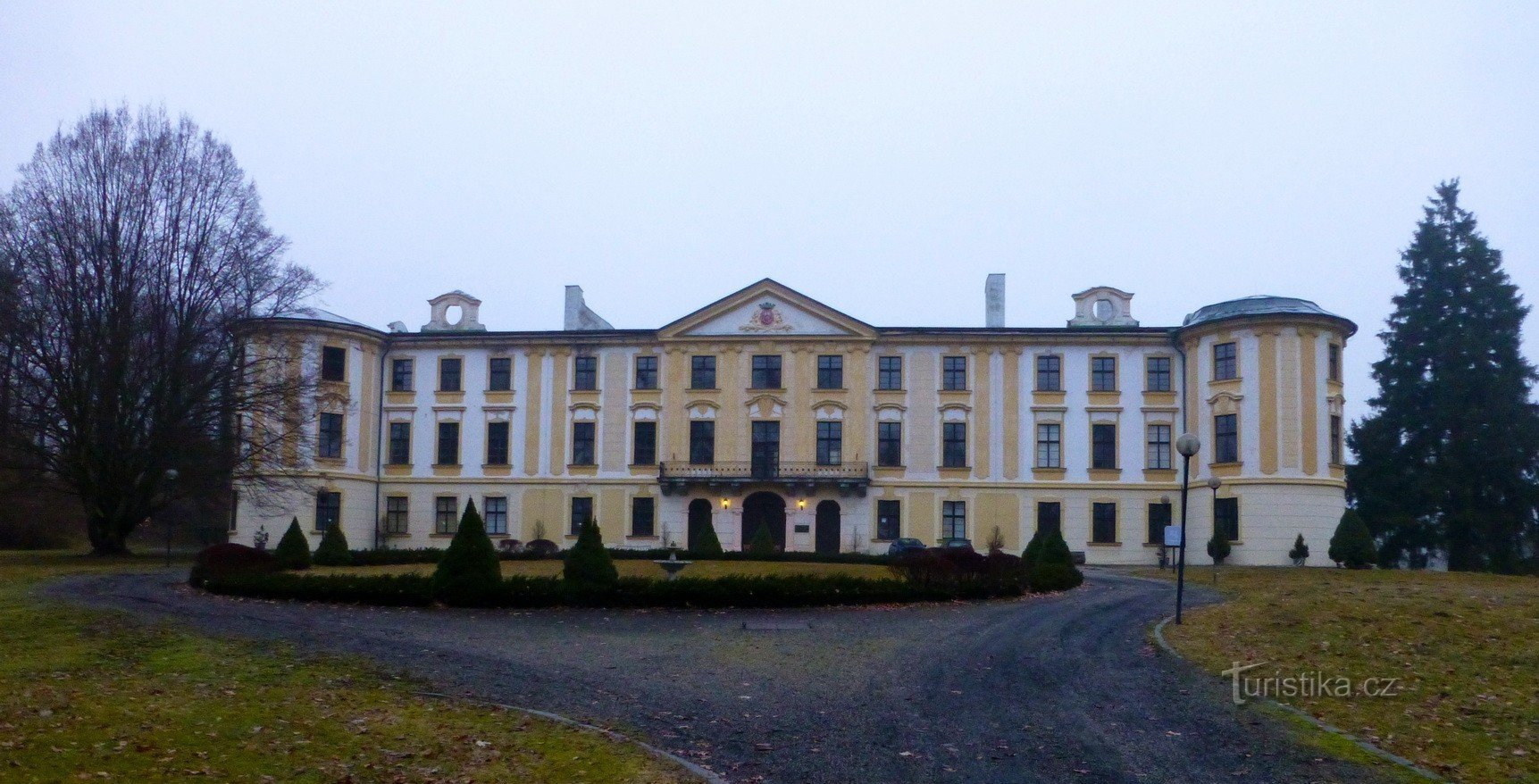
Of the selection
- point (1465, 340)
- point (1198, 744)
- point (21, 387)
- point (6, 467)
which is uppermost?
point (1465, 340)

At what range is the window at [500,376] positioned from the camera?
50969 millimetres

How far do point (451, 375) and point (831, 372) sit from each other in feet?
50.6

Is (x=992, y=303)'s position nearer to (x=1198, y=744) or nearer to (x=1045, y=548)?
Result: (x=1045, y=548)

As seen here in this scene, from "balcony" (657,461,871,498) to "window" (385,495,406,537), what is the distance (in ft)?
34.6

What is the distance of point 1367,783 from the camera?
31.0ft

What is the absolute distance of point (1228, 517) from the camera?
1731 inches

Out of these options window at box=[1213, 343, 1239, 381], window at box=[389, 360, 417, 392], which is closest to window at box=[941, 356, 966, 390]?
window at box=[1213, 343, 1239, 381]

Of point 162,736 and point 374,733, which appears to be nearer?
point 162,736

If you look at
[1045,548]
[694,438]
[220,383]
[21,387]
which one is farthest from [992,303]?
[21,387]

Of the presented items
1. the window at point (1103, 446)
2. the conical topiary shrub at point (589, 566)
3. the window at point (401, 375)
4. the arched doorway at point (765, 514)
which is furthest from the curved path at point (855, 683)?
the window at point (401, 375)

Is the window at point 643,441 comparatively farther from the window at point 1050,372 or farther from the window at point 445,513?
Result: the window at point 1050,372

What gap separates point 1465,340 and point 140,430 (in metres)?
47.2

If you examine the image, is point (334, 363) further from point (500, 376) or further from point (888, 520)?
point (888, 520)

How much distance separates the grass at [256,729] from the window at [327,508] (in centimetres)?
3382
